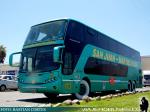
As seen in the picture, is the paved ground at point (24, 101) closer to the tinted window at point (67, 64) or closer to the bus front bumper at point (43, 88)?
the bus front bumper at point (43, 88)

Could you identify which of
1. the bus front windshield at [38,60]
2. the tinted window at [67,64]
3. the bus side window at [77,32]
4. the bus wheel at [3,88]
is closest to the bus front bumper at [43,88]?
the bus front windshield at [38,60]

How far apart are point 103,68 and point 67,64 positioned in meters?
5.12

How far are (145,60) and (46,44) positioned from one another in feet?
197

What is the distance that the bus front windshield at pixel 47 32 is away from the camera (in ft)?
46.3

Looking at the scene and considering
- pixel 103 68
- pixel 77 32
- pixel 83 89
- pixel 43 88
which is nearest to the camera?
pixel 43 88

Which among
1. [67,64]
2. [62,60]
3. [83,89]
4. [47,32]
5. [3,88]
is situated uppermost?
[47,32]

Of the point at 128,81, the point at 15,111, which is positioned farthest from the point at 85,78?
the point at 128,81

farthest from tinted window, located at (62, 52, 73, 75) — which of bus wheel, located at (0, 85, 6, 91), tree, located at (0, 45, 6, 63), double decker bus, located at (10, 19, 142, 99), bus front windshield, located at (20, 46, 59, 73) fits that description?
tree, located at (0, 45, 6, 63)

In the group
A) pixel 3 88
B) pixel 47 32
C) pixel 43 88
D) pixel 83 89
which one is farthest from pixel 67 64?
pixel 3 88

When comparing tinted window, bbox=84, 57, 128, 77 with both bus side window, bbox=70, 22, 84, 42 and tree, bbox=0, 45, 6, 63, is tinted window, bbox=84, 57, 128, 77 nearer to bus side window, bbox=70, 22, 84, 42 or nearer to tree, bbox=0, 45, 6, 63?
bus side window, bbox=70, 22, 84, 42

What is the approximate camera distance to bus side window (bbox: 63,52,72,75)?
13.8 meters

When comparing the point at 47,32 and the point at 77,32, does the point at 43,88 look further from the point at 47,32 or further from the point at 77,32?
the point at 77,32

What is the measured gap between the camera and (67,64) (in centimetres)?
1391

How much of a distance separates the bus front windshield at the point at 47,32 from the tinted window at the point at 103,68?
111 inches
